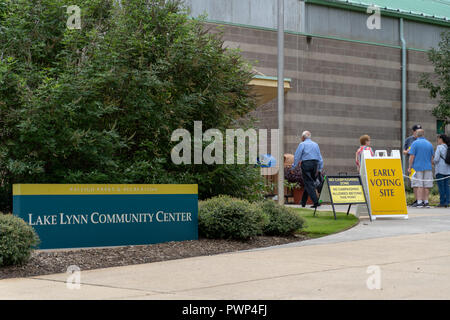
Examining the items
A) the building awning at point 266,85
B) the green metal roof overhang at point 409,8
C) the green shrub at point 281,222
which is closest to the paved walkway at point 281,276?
the green shrub at point 281,222

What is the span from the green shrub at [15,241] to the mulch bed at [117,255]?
12 centimetres

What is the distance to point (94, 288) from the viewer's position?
6.73 metres

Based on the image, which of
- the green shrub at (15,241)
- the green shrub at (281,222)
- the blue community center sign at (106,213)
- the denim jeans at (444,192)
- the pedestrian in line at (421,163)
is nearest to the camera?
the green shrub at (15,241)

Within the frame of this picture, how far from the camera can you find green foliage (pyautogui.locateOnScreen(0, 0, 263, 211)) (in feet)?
31.8

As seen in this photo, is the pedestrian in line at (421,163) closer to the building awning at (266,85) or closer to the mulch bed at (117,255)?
the building awning at (266,85)

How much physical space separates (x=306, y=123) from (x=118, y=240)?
17346 mm

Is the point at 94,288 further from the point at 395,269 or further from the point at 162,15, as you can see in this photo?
the point at 162,15

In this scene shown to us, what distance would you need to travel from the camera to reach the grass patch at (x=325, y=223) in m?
11.9

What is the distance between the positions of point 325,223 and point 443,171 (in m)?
7.02

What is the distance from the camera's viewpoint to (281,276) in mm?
7254

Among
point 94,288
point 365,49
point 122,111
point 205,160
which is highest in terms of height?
point 365,49

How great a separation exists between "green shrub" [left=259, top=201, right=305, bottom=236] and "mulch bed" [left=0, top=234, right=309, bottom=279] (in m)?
0.52
